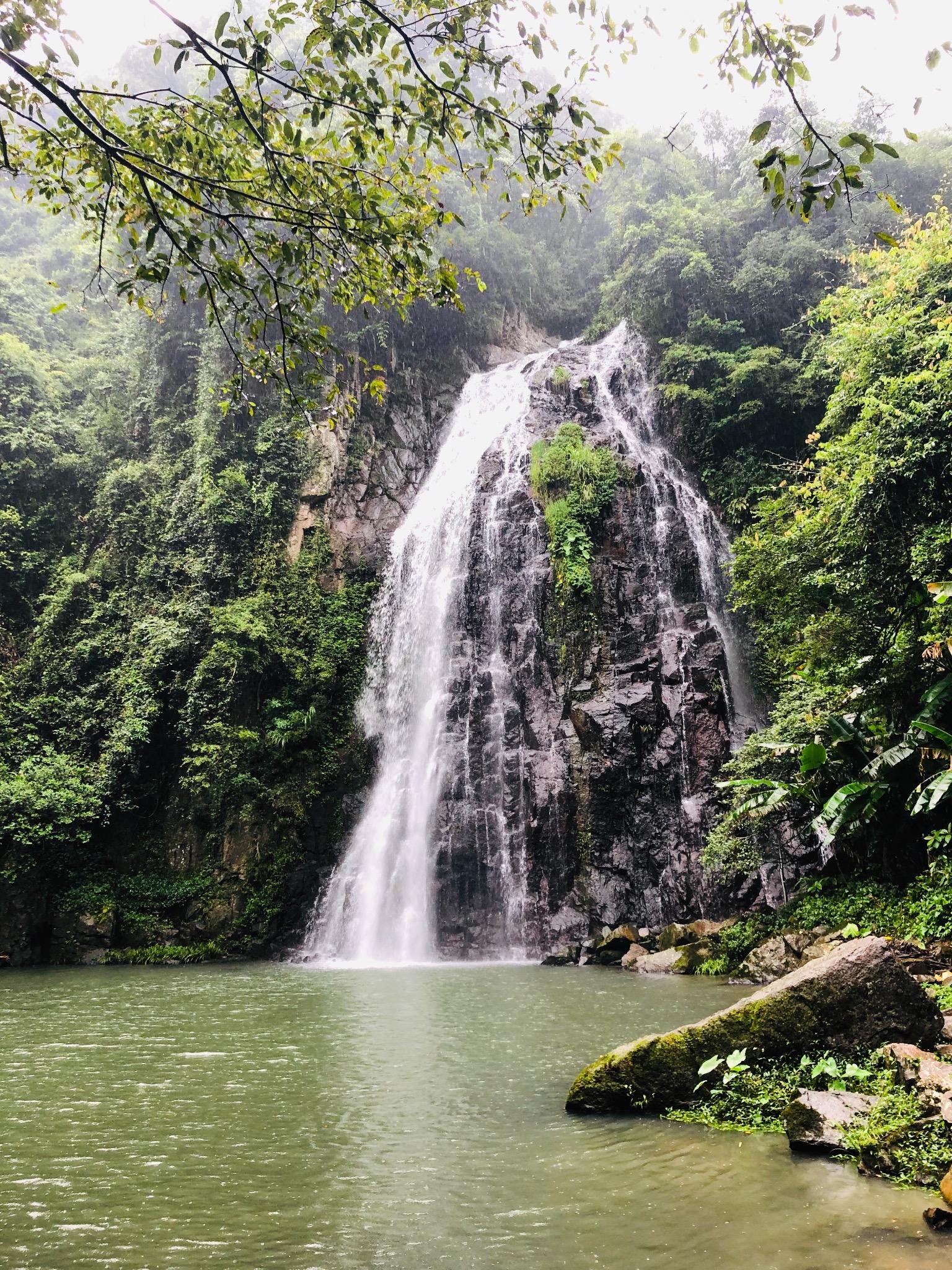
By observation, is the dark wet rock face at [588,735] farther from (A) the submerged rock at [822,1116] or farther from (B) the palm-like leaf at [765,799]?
(A) the submerged rock at [822,1116]

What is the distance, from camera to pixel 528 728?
49.1 feet

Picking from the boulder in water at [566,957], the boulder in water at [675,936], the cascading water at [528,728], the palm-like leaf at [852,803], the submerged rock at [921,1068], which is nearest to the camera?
the submerged rock at [921,1068]

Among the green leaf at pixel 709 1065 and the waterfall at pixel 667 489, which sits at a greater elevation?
the waterfall at pixel 667 489

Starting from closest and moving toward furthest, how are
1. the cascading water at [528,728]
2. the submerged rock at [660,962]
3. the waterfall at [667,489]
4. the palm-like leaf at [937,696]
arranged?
the palm-like leaf at [937,696], the submerged rock at [660,962], the cascading water at [528,728], the waterfall at [667,489]

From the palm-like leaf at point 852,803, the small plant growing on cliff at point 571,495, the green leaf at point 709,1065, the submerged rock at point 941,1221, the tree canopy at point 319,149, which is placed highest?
the small plant growing on cliff at point 571,495

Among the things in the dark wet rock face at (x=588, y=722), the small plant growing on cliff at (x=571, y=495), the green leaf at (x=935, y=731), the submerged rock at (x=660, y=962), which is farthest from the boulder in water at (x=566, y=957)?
the small plant growing on cliff at (x=571, y=495)

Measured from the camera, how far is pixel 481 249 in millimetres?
27203

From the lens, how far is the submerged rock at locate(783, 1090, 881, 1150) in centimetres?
355

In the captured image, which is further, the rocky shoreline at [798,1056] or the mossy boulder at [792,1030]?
the mossy boulder at [792,1030]

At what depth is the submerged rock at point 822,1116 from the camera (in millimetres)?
3549

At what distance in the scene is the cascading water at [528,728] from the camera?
43.4 feet

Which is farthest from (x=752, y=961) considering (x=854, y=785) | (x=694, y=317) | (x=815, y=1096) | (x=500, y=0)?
(x=694, y=317)

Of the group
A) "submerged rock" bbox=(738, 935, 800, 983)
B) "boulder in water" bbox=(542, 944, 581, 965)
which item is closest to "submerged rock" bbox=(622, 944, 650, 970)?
"boulder in water" bbox=(542, 944, 581, 965)

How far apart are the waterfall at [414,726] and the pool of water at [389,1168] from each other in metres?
6.67
